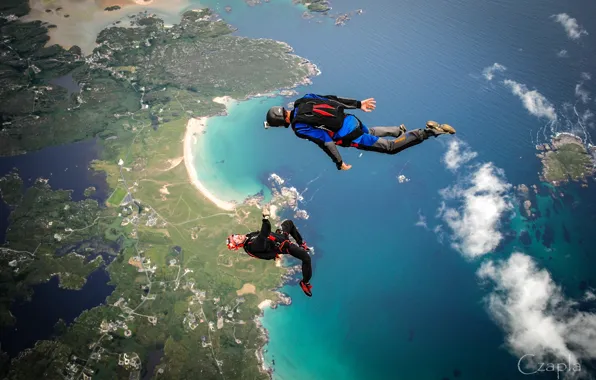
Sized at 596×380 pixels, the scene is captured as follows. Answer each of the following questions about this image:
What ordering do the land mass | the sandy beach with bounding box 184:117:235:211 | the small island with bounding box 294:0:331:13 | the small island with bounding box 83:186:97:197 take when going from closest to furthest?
the land mass, the sandy beach with bounding box 184:117:235:211, the small island with bounding box 83:186:97:197, the small island with bounding box 294:0:331:13

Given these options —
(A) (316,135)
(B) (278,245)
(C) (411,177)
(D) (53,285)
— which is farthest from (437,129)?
(D) (53,285)

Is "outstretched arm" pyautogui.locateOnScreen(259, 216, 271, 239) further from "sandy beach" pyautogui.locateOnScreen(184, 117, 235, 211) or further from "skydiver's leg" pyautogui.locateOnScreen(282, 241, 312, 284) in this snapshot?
"sandy beach" pyautogui.locateOnScreen(184, 117, 235, 211)

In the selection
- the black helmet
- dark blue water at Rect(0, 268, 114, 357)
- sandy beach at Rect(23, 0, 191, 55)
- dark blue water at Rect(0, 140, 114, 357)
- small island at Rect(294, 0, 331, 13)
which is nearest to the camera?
the black helmet

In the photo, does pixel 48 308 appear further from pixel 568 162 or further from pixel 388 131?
pixel 568 162

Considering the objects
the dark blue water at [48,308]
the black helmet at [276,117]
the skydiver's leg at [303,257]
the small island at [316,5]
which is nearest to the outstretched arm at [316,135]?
the black helmet at [276,117]

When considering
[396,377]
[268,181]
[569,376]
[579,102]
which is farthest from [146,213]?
[579,102]

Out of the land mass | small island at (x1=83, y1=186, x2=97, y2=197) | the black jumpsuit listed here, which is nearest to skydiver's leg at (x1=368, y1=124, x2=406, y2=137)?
the black jumpsuit

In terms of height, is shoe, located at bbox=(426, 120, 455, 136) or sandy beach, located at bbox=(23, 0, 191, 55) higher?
shoe, located at bbox=(426, 120, 455, 136)
